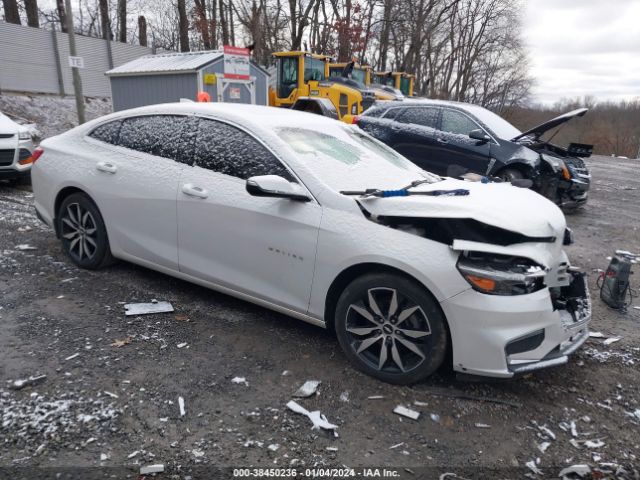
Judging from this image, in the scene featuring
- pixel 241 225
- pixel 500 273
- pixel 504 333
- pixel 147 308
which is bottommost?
pixel 147 308

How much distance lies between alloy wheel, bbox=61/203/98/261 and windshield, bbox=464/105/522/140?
6459 millimetres

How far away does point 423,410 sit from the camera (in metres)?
2.73

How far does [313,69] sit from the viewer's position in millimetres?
16547

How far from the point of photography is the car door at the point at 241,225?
3.13 m

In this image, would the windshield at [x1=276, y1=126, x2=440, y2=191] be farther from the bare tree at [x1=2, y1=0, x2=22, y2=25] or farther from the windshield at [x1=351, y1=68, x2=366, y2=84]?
the bare tree at [x1=2, y1=0, x2=22, y2=25]

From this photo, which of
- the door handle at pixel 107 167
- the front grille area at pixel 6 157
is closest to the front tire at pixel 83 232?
the door handle at pixel 107 167

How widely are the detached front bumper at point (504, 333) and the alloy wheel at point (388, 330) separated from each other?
8.2 inches

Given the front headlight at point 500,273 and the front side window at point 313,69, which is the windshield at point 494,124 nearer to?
the front headlight at point 500,273

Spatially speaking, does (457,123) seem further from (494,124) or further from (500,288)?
(500,288)

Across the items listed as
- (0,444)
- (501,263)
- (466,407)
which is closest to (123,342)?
(0,444)

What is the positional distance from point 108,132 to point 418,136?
5.56 metres

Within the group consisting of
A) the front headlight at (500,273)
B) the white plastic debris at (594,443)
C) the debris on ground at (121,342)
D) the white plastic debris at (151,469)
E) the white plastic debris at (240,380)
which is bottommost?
the debris on ground at (121,342)

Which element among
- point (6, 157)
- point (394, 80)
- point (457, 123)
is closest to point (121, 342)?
point (6, 157)

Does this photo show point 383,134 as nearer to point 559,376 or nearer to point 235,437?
point 559,376
